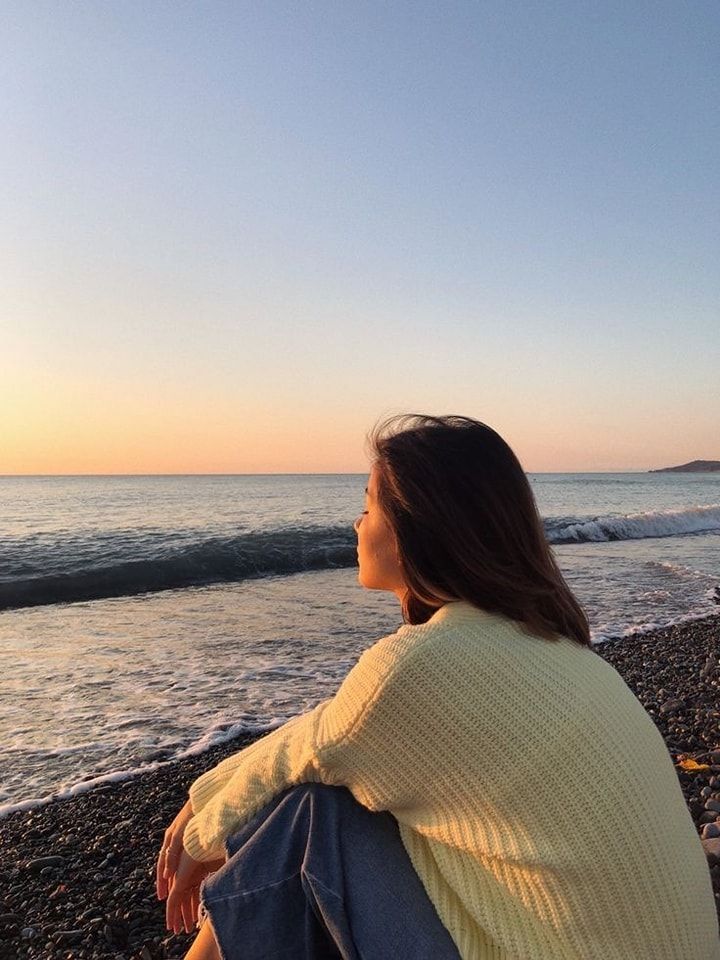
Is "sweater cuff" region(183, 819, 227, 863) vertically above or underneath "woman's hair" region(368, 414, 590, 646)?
underneath

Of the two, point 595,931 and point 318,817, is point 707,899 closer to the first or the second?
point 595,931

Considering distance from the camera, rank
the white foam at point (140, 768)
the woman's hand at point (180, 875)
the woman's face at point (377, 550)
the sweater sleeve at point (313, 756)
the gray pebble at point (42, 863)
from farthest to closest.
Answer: the white foam at point (140, 768)
the gray pebble at point (42, 863)
the woman's hand at point (180, 875)
the woman's face at point (377, 550)
the sweater sleeve at point (313, 756)

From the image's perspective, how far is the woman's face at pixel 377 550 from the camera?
2016 millimetres

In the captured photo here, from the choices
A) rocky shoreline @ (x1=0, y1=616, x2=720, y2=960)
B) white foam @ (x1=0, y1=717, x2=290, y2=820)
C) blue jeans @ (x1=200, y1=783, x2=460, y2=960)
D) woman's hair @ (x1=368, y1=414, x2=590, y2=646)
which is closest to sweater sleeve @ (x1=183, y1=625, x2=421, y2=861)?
blue jeans @ (x1=200, y1=783, x2=460, y2=960)

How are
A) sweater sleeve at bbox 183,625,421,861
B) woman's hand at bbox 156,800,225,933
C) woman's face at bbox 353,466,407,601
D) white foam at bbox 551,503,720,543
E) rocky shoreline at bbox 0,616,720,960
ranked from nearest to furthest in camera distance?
sweater sleeve at bbox 183,625,421,861 < woman's face at bbox 353,466,407,601 < woman's hand at bbox 156,800,225,933 < rocky shoreline at bbox 0,616,720,960 < white foam at bbox 551,503,720,543

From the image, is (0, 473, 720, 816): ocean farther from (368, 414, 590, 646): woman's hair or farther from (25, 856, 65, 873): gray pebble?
(368, 414, 590, 646): woman's hair

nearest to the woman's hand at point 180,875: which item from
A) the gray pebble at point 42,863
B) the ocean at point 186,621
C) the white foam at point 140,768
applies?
the gray pebble at point 42,863

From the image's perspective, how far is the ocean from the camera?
18.7ft

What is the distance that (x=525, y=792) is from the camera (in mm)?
1610

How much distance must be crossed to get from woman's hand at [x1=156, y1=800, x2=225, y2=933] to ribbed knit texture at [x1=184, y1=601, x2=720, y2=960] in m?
0.72

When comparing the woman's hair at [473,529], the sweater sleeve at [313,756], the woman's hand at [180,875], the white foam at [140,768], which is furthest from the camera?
the white foam at [140,768]

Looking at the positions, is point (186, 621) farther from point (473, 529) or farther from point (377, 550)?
point (473, 529)

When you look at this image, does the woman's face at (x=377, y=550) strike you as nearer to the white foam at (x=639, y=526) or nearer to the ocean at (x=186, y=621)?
the ocean at (x=186, y=621)

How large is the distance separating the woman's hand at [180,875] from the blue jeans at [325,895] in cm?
39
